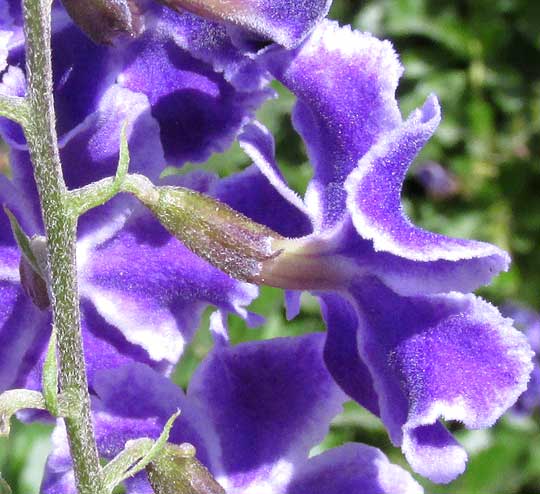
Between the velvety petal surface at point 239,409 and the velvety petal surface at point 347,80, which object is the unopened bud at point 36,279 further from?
the velvety petal surface at point 347,80

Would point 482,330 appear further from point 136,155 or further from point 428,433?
point 136,155

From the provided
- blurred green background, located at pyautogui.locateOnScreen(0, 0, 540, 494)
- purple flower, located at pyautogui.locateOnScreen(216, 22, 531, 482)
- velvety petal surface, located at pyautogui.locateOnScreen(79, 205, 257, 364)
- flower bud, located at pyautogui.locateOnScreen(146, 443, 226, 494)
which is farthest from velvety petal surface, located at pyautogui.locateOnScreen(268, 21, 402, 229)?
blurred green background, located at pyautogui.locateOnScreen(0, 0, 540, 494)

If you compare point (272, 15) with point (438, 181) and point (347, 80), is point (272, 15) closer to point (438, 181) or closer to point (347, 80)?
point (347, 80)

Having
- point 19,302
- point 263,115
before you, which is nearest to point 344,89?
point 19,302

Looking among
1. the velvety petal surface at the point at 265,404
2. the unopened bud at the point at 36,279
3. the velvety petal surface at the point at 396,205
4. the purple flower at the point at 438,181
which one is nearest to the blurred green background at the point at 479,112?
the purple flower at the point at 438,181

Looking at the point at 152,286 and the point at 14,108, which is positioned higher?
the point at 14,108

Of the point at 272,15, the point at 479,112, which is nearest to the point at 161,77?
the point at 272,15

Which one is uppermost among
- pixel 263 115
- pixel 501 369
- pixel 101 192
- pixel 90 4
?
pixel 90 4
